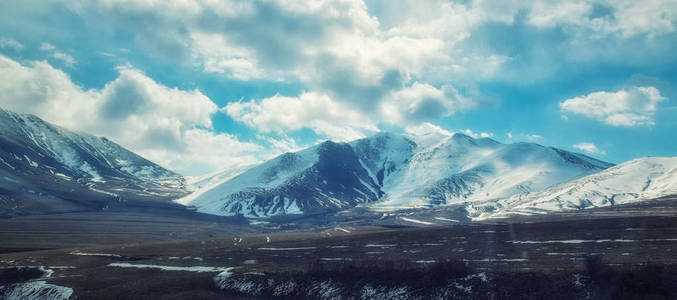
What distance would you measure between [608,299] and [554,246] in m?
32.1

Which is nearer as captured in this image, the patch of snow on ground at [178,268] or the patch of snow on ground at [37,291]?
the patch of snow on ground at [37,291]

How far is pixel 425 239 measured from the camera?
9150cm

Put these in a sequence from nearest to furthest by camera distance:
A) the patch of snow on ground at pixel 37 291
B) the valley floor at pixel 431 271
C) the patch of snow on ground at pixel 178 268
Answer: the valley floor at pixel 431 271 → the patch of snow on ground at pixel 37 291 → the patch of snow on ground at pixel 178 268

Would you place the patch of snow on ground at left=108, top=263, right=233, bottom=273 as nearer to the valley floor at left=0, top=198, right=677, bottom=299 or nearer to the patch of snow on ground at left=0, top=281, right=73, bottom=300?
the valley floor at left=0, top=198, right=677, bottom=299

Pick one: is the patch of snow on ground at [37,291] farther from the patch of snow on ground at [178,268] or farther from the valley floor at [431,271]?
the patch of snow on ground at [178,268]

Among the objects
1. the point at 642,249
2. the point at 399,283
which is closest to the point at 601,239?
the point at 642,249

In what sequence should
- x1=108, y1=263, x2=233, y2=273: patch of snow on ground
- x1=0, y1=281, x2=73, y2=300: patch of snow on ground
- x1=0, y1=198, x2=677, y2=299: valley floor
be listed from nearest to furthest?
x1=0, y1=198, x2=677, y2=299: valley floor
x1=0, y1=281, x2=73, y2=300: patch of snow on ground
x1=108, y1=263, x2=233, y2=273: patch of snow on ground

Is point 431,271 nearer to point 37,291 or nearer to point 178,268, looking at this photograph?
point 178,268

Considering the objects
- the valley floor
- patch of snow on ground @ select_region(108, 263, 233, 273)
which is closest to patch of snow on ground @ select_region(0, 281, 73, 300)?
the valley floor

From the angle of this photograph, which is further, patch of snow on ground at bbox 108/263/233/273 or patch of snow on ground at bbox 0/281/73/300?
patch of snow on ground at bbox 108/263/233/273

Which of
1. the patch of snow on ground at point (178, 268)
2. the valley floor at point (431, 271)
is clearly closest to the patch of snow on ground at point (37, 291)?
the valley floor at point (431, 271)

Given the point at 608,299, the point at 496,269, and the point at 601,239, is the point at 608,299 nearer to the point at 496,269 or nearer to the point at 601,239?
the point at 496,269

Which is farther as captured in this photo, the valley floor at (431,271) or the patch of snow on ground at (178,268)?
the patch of snow on ground at (178,268)

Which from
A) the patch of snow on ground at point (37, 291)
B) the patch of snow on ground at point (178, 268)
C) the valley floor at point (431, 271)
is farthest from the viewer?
the patch of snow on ground at point (178, 268)
